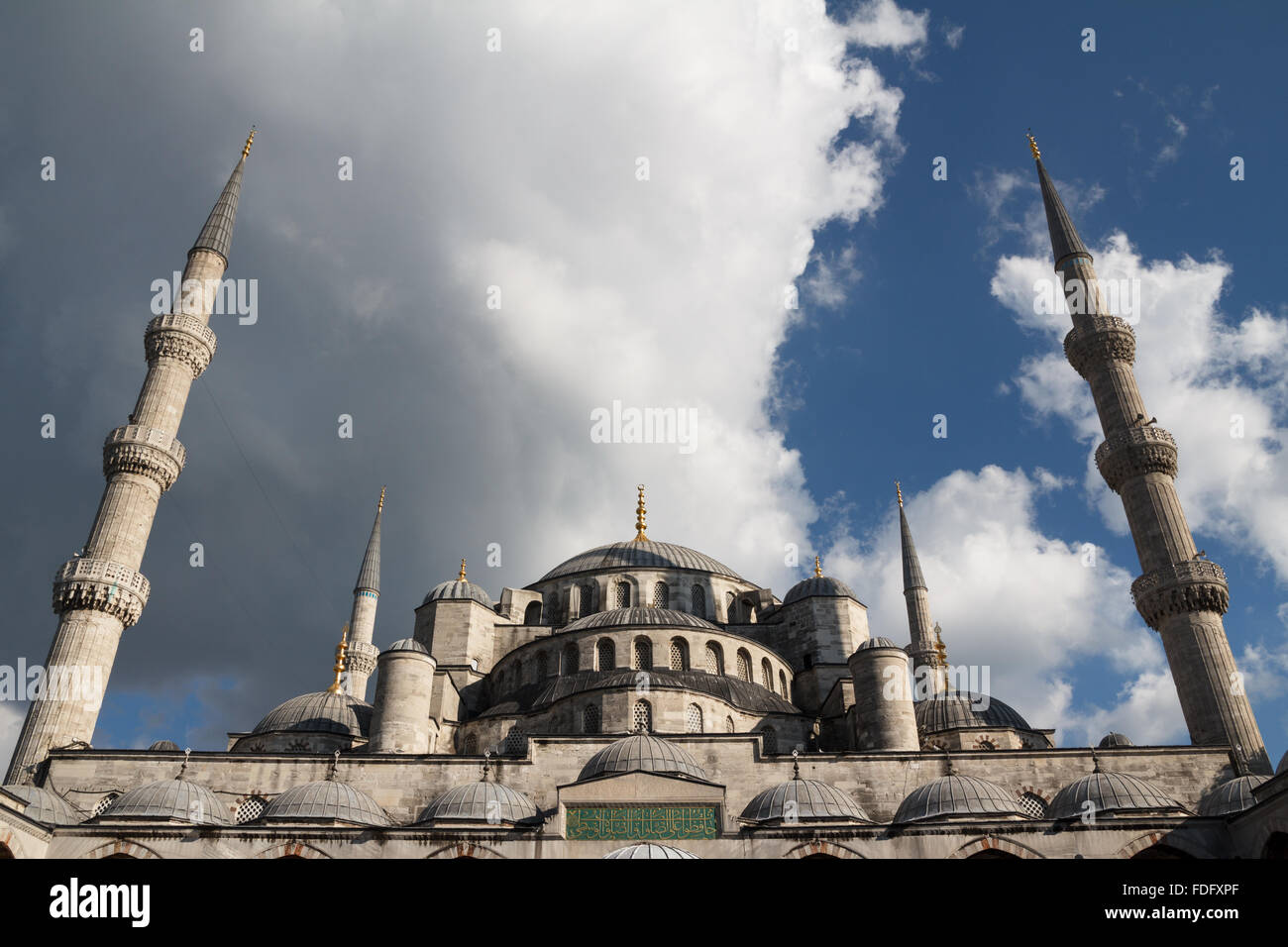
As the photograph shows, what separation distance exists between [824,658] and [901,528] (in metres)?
8.08

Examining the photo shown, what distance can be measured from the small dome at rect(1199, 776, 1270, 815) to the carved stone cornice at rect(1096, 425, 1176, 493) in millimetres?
8753

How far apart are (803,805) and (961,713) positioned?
8480mm

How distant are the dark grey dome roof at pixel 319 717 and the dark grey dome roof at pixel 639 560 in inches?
354

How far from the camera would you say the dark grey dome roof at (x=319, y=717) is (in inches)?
942

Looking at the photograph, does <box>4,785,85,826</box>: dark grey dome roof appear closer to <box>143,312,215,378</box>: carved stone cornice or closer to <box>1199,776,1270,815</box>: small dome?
<box>143,312,215,378</box>: carved stone cornice

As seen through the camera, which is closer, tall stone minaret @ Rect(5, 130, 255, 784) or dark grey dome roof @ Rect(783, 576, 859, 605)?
tall stone minaret @ Rect(5, 130, 255, 784)

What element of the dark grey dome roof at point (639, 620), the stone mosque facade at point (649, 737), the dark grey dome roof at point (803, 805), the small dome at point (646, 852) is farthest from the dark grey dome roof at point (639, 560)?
the small dome at point (646, 852)

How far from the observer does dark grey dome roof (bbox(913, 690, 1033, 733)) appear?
920 inches

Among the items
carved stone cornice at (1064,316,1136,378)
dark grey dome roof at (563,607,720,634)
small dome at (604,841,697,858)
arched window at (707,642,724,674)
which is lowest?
small dome at (604,841,697,858)

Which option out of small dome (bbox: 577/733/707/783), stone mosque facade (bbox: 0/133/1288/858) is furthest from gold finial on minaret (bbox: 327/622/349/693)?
small dome (bbox: 577/733/707/783)

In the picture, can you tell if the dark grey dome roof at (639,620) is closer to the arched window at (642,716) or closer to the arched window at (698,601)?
the arched window at (642,716)

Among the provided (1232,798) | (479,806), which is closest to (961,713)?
(1232,798)
